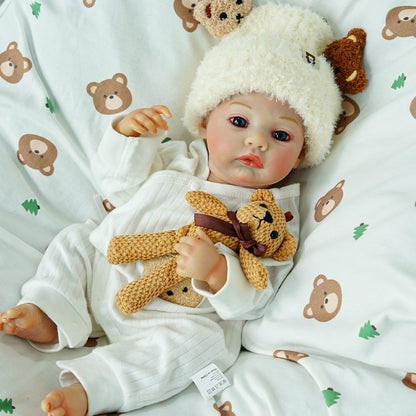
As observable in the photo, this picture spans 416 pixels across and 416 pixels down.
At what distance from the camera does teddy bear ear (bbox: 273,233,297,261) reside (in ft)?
3.48

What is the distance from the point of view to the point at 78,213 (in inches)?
51.6

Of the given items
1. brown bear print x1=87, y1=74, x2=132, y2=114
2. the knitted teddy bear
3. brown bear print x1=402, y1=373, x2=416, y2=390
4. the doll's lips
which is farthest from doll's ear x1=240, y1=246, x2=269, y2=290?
brown bear print x1=87, y1=74, x2=132, y2=114

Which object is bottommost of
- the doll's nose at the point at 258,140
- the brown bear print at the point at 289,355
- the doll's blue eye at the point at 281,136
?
the brown bear print at the point at 289,355

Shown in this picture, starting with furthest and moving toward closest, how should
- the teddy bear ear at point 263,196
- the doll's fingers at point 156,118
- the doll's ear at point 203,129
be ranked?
the doll's ear at point 203,129 < the doll's fingers at point 156,118 < the teddy bear ear at point 263,196

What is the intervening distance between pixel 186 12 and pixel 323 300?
86 centimetres

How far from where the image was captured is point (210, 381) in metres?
1.00

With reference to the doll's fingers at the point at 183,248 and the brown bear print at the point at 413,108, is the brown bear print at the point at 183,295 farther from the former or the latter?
A: the brown bear print at the point at 413,108

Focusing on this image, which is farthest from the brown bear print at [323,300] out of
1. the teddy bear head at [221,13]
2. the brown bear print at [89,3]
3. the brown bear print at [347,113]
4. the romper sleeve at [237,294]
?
the brown bear print at [89,3]

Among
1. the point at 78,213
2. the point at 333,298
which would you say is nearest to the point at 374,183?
the point at 333,298

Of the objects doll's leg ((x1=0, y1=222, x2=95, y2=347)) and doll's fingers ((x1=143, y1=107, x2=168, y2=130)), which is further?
doll's fingers ((x1=143, y1=107, x2=168, y2=130))

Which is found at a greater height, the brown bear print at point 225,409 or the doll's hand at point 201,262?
the doll's hand at point 201,262

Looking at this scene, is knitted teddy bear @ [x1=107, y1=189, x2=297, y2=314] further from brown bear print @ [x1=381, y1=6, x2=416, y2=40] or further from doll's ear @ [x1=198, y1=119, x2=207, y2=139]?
brown bear print @ [x1=381, y1=6, x2=416, y2=40]

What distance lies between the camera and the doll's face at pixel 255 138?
112 centimetres

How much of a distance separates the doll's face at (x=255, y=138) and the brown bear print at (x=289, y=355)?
15.4 inches
